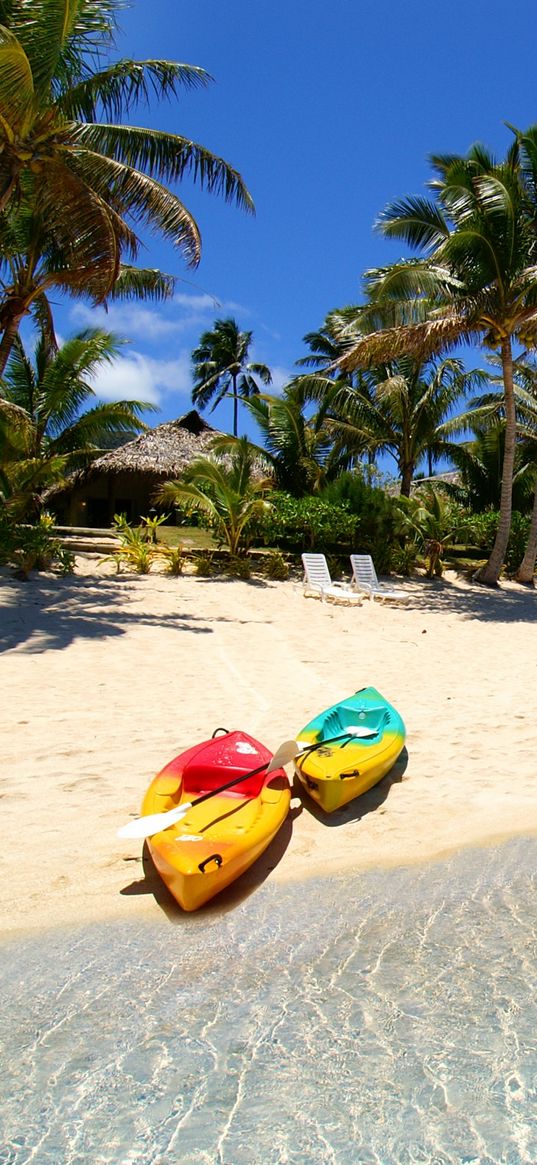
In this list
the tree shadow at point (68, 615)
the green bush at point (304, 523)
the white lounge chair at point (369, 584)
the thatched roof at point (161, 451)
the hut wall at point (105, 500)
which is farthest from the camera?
the hut wall at point (105, 500)

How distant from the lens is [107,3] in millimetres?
9750

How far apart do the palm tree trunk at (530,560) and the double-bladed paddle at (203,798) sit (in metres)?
12.4

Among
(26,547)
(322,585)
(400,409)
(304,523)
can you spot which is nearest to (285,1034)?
(26,547)

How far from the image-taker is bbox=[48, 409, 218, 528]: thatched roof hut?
806 inches

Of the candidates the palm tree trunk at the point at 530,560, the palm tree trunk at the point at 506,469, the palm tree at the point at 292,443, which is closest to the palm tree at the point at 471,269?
the palm tree trunk at the point at 506,469

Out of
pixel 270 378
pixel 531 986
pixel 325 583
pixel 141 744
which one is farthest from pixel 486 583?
pixel 270 378

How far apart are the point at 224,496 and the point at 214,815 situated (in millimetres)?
10566

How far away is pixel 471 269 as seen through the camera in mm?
14016

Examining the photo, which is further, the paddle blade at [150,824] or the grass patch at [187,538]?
the grass patch at [187,538]

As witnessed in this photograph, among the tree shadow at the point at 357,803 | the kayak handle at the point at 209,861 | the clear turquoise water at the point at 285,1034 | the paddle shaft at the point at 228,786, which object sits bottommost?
the clear turquoise water at the point at 285,1034

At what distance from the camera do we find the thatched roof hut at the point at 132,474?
67.2ft

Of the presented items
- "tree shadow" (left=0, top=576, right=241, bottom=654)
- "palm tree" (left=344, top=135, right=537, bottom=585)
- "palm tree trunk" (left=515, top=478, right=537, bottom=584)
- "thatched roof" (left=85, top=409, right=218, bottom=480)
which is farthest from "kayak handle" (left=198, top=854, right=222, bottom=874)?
"thatched roof" (left=85, top=409, right=218, bottom=480)

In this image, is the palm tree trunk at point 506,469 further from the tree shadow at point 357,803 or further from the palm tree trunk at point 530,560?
the tree shadow at point 357,803

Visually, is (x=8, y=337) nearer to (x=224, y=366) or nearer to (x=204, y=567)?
(x=204, y=567)
